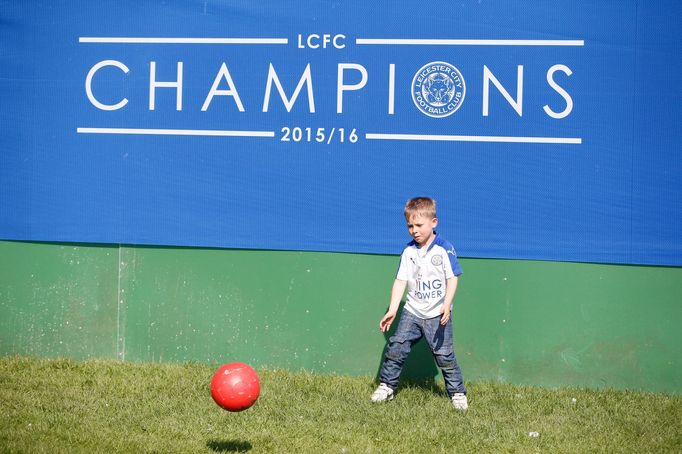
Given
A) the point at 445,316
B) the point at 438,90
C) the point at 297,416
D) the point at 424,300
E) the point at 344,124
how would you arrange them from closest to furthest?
the point at 297,416 → the point at 445,316 → the point at 424,300 → the point at 438,90 → the point at 344,124

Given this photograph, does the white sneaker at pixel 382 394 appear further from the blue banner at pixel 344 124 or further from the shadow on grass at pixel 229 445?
the shadow on grass at pixel 229 445

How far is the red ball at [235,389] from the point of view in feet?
20.7

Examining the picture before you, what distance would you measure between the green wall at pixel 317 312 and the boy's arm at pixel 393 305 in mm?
526

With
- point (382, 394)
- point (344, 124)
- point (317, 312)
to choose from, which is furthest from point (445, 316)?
point (344, 124)

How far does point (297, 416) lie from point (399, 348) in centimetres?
110

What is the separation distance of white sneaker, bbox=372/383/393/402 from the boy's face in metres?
1.17

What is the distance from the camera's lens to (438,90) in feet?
27.4

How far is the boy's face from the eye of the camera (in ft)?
25.4

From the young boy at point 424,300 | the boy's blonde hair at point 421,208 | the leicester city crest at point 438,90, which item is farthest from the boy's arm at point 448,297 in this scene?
the leicester city crest at point 438,90

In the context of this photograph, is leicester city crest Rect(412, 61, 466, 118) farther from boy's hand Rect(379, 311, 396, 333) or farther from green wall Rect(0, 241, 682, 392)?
boy's hand Rect(379, 311, 396, 333)

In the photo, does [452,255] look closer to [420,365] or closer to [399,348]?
[399,348]

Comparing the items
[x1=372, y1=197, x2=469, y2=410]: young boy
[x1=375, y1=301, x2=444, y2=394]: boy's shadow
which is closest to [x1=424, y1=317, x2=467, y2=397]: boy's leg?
[x1=372, y1=197, x2=469, y2=410]: young boy

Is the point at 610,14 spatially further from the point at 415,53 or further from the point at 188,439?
the point at 188,439

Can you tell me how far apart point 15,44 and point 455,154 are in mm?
3912
